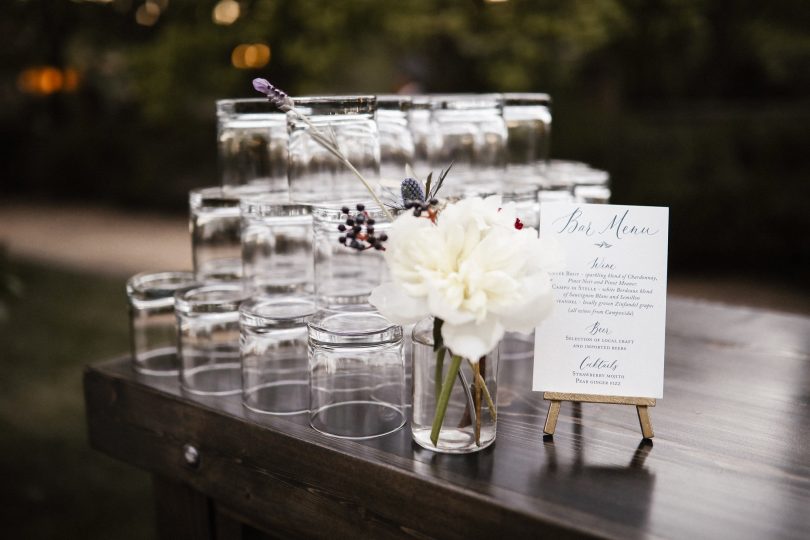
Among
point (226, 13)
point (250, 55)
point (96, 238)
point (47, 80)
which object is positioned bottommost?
point (96, 238)

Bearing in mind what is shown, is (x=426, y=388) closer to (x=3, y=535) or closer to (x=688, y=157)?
(x=3, y=535)

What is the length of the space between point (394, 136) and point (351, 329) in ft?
1.54

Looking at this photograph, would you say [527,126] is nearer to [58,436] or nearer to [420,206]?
[420,206]

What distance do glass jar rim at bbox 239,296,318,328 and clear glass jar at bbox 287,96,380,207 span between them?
168mm

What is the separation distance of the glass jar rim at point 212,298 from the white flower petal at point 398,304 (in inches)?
17.7

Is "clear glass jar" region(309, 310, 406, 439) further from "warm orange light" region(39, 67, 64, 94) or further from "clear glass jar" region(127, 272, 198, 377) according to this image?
"warm orange light" region(39, 67, 64, 94)

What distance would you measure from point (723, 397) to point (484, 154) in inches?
24.5

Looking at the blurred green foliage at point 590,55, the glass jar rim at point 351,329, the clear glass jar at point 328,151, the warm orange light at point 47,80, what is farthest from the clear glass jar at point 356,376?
the warm orange light at point 47,80

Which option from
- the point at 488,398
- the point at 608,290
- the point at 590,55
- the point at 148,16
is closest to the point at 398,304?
the point at 488,398

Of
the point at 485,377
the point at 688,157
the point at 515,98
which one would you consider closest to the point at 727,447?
the point at 485,377

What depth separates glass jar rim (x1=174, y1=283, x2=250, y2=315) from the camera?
1300 mm

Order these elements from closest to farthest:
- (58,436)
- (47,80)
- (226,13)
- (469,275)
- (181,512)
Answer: (469,275), (181,512), (58,436), (226,13), (47,80)

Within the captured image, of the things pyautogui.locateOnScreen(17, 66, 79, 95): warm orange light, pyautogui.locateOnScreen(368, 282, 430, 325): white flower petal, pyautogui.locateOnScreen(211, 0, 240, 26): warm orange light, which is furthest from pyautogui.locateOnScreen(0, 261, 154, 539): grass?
pyautogui.locateOnScreen(17, 66, 79, 95): warm orange light

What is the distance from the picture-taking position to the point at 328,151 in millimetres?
1301
